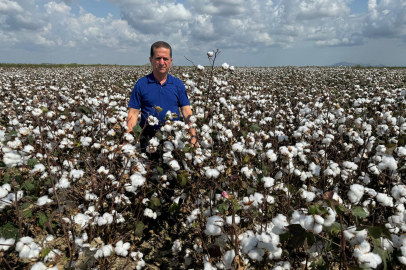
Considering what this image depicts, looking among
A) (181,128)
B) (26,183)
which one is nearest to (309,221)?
(181,128)

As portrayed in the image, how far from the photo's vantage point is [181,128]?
9.52ft

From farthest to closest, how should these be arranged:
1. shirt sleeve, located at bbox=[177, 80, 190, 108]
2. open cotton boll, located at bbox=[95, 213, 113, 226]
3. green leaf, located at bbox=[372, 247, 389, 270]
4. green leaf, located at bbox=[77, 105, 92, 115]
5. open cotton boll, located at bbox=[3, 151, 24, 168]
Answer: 1. green leaf, located at bbox=[77, 105, 92, 115]
2. shirt sleeve, located at bbox=[177, 80, 190, 108]
3. open cotton boll, located at bbox=[3, 151, 24, 168]
4. open cotton boll, located at bbox=[95, 213, 113, 226]
5. green leaf, located at bbox=[372, 247, 389, 270]

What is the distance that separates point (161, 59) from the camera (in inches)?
135

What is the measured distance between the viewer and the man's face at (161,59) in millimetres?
3406

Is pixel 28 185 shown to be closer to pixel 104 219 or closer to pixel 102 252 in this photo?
pixel 104 219

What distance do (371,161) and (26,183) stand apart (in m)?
3.83

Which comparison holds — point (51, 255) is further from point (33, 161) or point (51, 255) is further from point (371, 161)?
point (371, 161)

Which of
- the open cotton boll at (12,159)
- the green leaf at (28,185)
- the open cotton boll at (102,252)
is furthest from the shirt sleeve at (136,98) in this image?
the open cotton boll at (102,252)

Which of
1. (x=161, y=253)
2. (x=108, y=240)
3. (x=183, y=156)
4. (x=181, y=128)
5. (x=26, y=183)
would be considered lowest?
(x=161, y=253)

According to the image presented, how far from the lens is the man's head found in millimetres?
3410

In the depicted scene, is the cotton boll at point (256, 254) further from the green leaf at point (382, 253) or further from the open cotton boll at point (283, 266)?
the green leaf at point (382, 253)

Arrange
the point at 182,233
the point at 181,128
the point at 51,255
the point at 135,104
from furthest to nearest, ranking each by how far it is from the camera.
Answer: the point at 135,104 < the point at 182,233 < the point at 181,128 < the point at 51,255

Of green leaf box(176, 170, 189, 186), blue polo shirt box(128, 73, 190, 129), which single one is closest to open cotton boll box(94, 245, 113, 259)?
green leaf box(176, 170, 189, 186)

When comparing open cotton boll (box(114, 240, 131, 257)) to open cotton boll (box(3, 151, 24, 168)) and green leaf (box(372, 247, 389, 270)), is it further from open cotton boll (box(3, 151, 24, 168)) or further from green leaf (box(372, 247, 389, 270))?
green leaf (box(372, 247, 389, 270))
